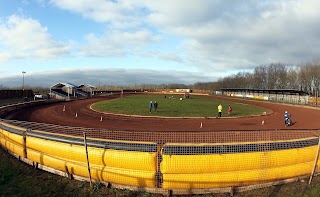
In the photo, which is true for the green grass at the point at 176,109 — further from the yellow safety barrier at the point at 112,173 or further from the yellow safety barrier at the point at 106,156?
the yellow safety barrier at the point at 112,173

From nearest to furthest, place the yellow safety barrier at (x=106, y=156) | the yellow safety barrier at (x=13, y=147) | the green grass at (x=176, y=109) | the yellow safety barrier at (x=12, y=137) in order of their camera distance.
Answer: the yellow safety barrier at (x=106, y=156) → the yellow safety barrier at (x=13, y=147) → the yellow safety barrier at (x=12, y=137) → the green grass at (x=176, y=109)

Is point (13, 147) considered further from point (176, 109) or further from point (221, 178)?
point (176, 109)

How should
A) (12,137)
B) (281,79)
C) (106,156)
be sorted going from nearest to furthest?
(106,156)
(12,137)
(281,79)

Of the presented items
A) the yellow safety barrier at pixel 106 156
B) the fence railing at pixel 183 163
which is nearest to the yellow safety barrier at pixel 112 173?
the fence railing at pixel 183 163

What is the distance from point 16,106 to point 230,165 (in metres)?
31.6

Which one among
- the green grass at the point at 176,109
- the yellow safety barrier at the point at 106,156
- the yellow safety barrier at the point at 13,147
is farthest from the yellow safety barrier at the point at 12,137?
the green grass at the point at 176,109

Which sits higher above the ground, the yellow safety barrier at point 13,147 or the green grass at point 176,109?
the yellow safety barrier at point 13,147

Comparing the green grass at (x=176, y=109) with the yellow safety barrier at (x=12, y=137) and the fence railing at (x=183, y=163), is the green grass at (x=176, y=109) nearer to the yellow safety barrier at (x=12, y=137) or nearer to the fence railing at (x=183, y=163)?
the yellow safety barrier at (x=12, y=137)

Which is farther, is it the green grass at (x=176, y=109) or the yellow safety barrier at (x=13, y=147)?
the green grass at (x=176, y=109)

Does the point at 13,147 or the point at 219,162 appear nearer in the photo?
the point at 219,162

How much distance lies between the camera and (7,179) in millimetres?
8281

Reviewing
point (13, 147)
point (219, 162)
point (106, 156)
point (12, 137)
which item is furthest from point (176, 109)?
point (219, 162)

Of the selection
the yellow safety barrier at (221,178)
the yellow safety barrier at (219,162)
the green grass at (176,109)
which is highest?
the yellow safety barrier at (219,162)

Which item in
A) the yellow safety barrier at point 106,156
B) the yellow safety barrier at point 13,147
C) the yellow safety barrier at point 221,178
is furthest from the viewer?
the yellow safety barrier at point 13,147
